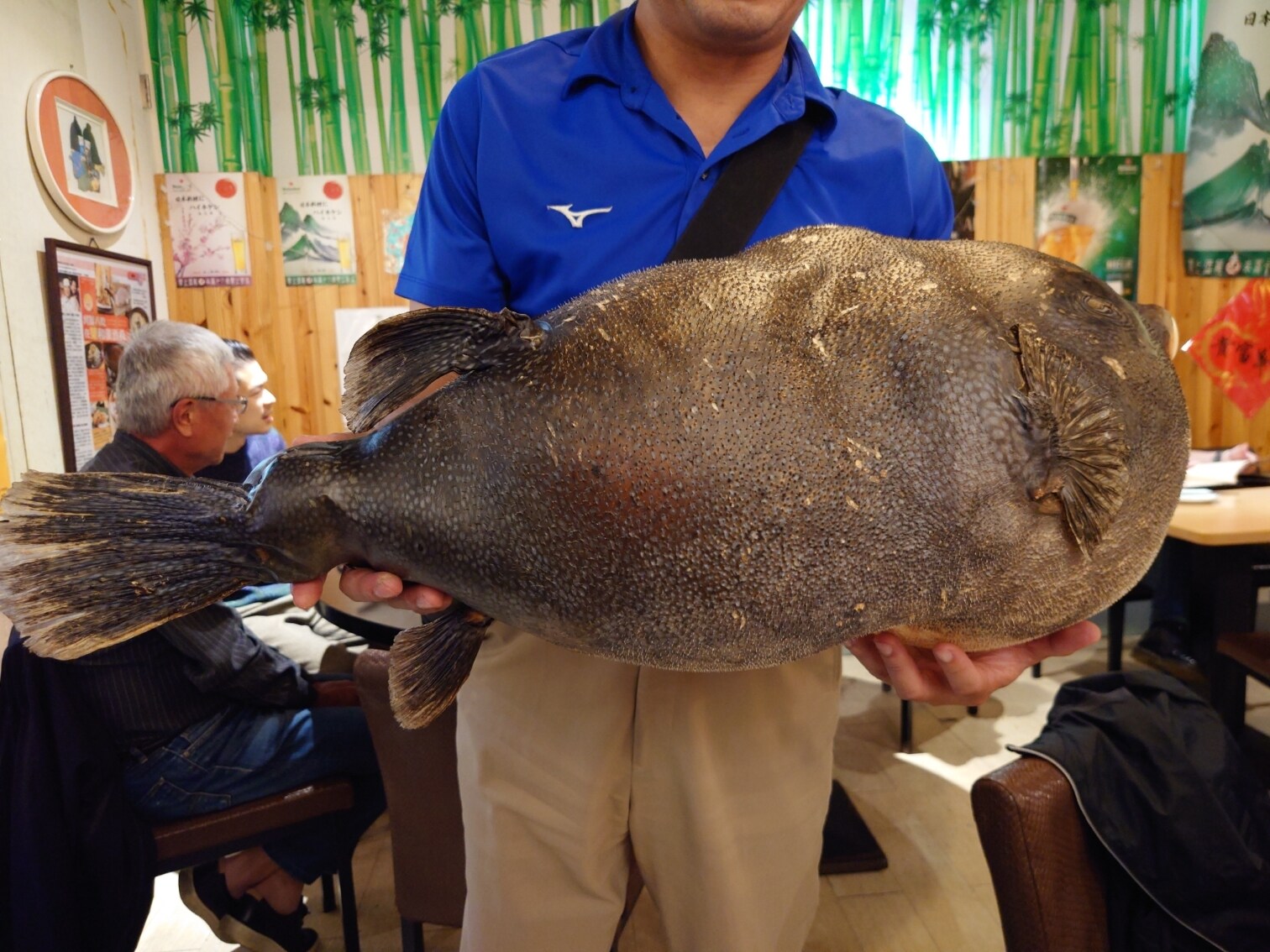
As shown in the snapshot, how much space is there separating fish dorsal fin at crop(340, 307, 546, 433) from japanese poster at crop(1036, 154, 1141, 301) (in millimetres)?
4831

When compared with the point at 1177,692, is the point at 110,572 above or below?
above

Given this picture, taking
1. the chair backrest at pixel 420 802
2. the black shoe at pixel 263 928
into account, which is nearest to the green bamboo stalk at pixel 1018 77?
the chair backrest at pixel 420 802

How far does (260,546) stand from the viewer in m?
0.97

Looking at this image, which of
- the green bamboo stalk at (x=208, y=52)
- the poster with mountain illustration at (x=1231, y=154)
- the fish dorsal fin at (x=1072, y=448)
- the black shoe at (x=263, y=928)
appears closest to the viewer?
the fish dorsal fin at (x=1072, y=448)

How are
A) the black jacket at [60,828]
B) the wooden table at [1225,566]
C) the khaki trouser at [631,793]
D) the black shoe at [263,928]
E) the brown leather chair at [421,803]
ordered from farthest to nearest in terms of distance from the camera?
the wooden table at [1225,566] < the black shoe at [263,928] < the brown leather chair at [421,803] < the black jacket at [60,828] < the khaki trouser at [631,793]

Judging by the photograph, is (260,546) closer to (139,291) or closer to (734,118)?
(734,118)

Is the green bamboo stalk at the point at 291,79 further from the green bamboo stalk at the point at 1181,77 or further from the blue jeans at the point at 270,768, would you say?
the green bamboo stalk at the point at 1181,77

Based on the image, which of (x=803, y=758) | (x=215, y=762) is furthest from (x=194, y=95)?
(x=803, y=758)

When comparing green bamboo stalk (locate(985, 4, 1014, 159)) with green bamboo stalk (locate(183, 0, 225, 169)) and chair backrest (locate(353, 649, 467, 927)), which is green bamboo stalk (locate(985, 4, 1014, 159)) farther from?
chair backrest (locate(353, 649, 467, 927))

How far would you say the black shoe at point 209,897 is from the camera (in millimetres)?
2482

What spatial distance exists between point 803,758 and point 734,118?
102 cm

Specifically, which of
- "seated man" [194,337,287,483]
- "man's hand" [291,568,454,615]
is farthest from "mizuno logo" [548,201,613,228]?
"seated man" [194,337,287,483]

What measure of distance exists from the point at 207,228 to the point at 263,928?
3.67m

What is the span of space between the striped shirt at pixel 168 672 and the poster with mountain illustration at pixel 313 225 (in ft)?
Answer: 8.42
